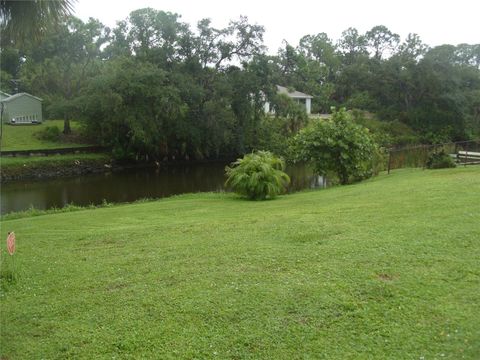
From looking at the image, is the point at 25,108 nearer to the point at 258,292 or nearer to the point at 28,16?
the point at 28,16

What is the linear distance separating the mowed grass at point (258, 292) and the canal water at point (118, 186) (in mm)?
13246

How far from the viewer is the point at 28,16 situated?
604 cm

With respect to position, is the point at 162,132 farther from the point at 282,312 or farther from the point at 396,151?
the point at 282,312

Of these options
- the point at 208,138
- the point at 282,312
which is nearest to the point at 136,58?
the point at 208,138

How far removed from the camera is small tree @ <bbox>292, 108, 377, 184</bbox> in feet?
58.0

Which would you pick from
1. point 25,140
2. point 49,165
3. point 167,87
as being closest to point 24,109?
point 25,140

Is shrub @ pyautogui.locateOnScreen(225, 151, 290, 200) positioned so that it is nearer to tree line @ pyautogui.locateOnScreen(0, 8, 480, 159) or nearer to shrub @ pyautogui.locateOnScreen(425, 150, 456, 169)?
shrub @ pyautogui.locateOnScreen(425, 150, 456, 169)

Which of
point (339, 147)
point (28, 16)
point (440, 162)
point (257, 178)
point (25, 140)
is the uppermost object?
point (28, 16)

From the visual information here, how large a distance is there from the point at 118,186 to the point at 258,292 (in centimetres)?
2167

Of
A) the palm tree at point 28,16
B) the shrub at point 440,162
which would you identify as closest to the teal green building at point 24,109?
the shrub at point 440,162

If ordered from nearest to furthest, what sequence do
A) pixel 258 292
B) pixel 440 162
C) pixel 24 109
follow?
pixel 258 292
pixel 440 162
pixel 24 109

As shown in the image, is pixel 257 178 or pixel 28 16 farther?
pixel 257 178

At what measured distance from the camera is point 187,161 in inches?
1448

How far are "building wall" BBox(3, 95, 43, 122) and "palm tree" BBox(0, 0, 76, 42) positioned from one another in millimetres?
34091
